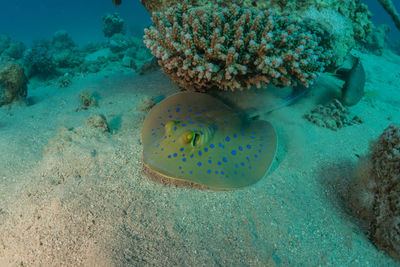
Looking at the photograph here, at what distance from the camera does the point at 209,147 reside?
2.84 m

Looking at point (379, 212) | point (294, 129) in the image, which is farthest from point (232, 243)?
point (294, 129)

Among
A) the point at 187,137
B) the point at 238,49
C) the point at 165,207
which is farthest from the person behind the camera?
the point at 238,49

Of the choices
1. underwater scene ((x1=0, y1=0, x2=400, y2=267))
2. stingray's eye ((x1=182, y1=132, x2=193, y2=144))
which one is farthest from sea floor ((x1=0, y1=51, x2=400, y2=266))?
stingray's eye ((x1=182, y1=132, x2=193, y2=144))

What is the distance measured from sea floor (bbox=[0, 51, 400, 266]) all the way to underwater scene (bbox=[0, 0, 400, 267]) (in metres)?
0.02

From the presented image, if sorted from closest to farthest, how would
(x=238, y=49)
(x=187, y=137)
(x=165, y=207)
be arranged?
(x=165, y=207)
(x=187, y=137)
(x=238, y=49)

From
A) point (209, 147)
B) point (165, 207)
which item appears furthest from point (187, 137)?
point (165, 207)

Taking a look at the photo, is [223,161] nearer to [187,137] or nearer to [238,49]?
[187,137]

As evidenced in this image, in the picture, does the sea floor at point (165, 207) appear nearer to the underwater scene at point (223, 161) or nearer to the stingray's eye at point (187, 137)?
the underwater scene at point (223, 161)

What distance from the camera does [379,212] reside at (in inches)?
100

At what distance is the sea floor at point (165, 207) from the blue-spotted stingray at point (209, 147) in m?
0.31

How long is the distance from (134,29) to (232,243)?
94.8 ft

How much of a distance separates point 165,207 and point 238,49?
2.50 metres

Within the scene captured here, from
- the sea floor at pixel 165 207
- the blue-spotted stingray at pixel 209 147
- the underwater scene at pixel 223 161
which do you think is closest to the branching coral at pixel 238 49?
the underwater scene at pixel 223 161

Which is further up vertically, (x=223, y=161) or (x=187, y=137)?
(x=187, y=137)
